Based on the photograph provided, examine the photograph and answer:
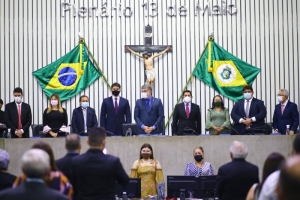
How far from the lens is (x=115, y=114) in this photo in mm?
15117

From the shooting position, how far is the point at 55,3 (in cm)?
1931

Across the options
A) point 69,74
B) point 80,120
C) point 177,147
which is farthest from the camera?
point 69,74

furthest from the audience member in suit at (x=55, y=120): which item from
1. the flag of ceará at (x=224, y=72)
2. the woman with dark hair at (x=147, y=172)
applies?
the flag of ceará at (x=224, y=72)

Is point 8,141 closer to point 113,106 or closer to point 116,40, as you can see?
point 113,106

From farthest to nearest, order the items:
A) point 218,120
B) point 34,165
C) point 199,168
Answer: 1. point 218,120
2. point 199,168
3. point 34,165

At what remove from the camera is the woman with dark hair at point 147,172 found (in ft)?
39.8

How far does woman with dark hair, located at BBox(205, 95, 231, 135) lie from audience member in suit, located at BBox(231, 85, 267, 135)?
0.21 meters

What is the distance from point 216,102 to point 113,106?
2197mm

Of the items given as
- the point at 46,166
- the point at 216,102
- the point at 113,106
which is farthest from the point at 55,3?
the point at 46,166

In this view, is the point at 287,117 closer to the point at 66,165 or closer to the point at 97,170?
the point at 66,165

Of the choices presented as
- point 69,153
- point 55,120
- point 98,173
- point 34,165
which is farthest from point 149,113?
point 34,165

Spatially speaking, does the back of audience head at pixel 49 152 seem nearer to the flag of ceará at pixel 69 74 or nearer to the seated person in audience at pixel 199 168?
the seated person in audience at pixel 199 168

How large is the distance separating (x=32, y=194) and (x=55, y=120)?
9.66m

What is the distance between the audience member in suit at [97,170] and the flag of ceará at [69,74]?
11757 millimetres
